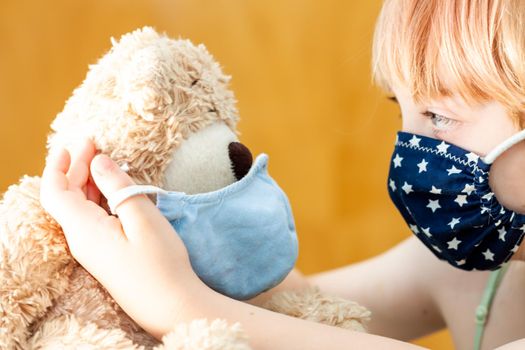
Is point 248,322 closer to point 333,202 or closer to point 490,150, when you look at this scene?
point 490,150

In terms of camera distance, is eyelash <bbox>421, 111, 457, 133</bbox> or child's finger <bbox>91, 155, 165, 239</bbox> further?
eyelash <bbox>421, 111, 457, 133</bbox>

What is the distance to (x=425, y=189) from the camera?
0.83 metres

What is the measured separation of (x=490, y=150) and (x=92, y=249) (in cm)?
45

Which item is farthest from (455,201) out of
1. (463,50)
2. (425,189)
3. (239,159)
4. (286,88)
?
(286,88)

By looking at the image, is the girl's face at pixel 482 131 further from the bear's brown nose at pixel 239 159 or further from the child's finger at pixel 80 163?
the child's finger at pixel 80 163

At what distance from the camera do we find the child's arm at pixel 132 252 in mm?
590

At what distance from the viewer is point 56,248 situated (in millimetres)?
604

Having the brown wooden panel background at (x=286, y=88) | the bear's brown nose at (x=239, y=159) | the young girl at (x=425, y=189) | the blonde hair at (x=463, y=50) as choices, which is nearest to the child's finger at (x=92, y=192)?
the young girl at (x=425, y=189)

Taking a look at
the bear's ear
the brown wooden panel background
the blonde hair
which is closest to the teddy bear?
the bear's ear

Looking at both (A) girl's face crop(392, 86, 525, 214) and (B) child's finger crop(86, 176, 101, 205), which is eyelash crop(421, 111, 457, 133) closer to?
(A) girl's face crop(392, 86, 525, 214)

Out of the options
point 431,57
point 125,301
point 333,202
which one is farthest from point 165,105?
point 333,202

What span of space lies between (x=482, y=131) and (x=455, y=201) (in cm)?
9

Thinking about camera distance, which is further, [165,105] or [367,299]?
[367,299]

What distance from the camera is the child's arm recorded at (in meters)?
0.59
